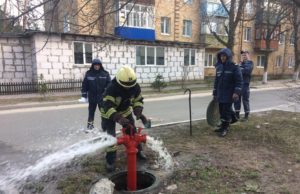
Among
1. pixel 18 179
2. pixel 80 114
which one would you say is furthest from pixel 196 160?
pixel 80 114

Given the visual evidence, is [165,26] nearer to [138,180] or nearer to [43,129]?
[43,129]

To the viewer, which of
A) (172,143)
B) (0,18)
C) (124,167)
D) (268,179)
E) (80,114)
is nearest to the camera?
(0,18)

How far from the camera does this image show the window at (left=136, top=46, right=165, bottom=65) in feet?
79.1

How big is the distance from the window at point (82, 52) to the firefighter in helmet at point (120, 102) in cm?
1639

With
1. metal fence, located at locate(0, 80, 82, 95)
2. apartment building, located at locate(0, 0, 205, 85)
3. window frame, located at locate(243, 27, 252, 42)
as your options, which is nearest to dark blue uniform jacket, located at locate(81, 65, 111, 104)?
apartment building, located at locate(0, 0, 205, 85)

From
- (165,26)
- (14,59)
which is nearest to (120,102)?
(14,59)

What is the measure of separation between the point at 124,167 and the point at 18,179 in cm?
153

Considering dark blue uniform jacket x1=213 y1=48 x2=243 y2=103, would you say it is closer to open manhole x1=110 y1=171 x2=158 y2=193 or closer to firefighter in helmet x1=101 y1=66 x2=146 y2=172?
firefighter in helmet x1=101 y1=66 x2=146 y2=172

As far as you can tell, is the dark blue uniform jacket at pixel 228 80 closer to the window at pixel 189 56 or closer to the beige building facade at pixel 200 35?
the beige building facade at pixel 200 35

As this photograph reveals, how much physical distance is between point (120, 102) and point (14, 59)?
1644 centimetres

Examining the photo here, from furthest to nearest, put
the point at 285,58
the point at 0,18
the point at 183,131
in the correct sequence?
1. the point at 285,58
2. the point at 183,131
3. the point at 0,18

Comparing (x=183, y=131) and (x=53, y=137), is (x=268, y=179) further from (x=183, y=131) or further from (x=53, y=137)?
(x=53, y=137)

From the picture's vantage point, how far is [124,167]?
5.06 meters

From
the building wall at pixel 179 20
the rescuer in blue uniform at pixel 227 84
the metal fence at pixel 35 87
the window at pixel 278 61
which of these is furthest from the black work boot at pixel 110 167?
the window at pixel 278 61
